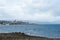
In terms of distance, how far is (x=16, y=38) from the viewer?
57.5ft

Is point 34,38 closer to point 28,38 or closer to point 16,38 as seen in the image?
point 28,38

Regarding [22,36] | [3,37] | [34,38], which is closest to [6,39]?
[3,37]

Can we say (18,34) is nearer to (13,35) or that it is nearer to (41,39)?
(13,35)

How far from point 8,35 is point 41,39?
3444mm

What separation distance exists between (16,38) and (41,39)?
2.55 m

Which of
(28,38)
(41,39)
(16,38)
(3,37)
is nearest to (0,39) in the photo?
(3,37)

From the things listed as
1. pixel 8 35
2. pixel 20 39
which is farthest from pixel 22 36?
pixel 8 35

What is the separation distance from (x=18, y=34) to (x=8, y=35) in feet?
3.43

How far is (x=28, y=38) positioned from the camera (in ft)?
57.0

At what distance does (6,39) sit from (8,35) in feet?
1.65

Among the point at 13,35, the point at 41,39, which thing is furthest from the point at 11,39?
the point at 41,39

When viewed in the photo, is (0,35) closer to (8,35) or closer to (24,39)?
(8,35)

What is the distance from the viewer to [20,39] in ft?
57.4

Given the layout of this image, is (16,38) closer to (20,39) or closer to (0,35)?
(20,39)
